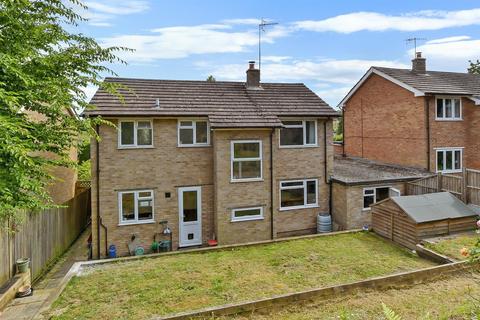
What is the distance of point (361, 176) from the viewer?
1491 cm

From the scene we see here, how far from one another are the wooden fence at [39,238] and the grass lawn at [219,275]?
1.69 metres

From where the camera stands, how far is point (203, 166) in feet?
42.8

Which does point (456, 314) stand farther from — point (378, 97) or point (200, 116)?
point (378, 97)

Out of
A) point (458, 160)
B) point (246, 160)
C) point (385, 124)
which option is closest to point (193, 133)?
point (246, 160)

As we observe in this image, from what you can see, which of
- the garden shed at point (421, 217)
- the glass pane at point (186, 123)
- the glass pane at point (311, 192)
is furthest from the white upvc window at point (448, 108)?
the glass pane at point (186, 123)

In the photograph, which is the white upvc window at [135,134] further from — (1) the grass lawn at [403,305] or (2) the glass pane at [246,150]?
(1) the grass lawn at [403,305]

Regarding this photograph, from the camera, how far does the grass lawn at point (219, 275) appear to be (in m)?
7.12

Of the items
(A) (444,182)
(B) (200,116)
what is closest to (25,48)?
(B) (200,116)

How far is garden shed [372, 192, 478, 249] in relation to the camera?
10812 mm

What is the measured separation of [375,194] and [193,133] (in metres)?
8.45

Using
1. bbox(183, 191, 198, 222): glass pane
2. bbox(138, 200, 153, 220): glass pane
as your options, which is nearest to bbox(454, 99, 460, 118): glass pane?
bbox(183, 191, 198, 222): glass pane

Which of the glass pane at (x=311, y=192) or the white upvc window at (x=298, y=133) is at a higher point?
the white upvc window at (x=298, y=133)

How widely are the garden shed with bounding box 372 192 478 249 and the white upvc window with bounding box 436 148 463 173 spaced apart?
5.45 meters

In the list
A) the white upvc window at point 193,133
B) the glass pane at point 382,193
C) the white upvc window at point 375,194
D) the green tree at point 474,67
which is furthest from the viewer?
the green tree at point 474,67
